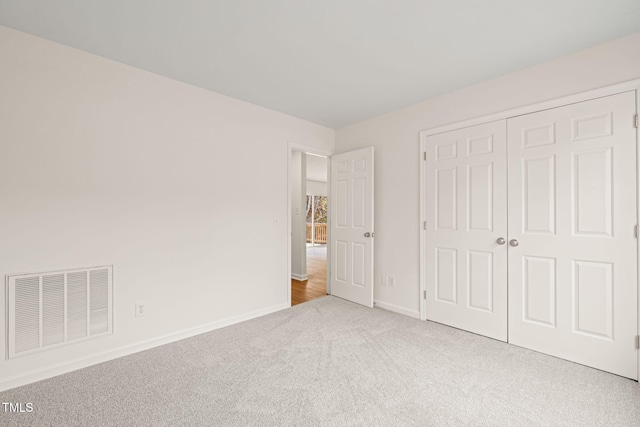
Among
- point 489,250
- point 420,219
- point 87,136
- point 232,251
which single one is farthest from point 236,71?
point 489,250

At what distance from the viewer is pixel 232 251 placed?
3.09 metres

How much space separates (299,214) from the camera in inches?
203

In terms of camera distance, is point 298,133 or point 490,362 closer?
point 490,362

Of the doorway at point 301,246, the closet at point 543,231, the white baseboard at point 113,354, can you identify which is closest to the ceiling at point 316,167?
the doorway at point 301,246

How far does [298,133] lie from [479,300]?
2.86 meters

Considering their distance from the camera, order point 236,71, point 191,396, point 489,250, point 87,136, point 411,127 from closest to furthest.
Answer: point 191,396
point 87,136
point 236,71
point 489,250
point 411,127

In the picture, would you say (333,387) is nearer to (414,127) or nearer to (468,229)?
(468,229)

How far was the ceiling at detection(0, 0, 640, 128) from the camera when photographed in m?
1.73

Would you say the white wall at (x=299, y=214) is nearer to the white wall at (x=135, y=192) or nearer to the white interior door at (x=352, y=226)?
the white interior door at (x=352, y=226)

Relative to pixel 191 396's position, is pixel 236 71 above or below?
above

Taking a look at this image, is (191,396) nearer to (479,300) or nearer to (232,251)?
(232,251)

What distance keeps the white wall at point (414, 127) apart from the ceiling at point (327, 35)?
14 cm

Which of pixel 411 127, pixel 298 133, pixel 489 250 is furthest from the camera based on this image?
pixel 298 133

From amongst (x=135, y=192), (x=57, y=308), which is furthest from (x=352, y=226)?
(x=57, y=308)
